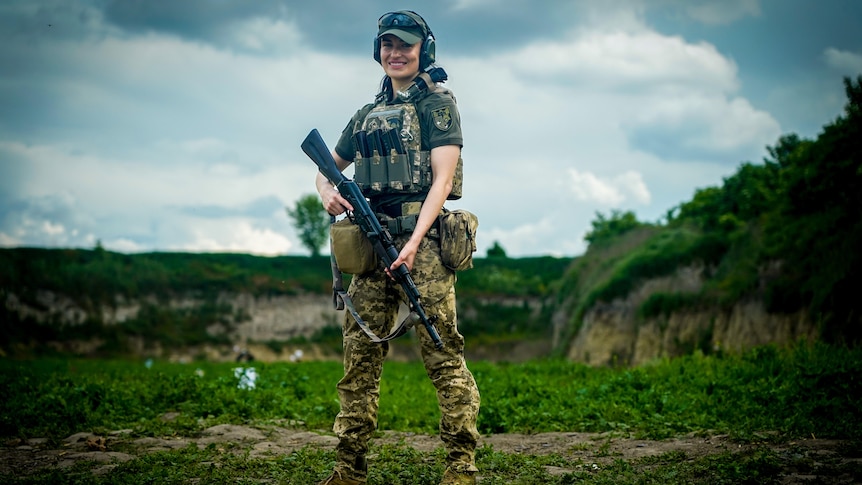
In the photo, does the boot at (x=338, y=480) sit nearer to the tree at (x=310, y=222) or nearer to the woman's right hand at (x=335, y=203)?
the woman's right hand at (x=335, y=203)

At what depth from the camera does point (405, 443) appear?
792 centimetres

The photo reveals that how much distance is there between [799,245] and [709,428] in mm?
14302

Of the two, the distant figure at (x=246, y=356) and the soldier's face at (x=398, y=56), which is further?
the distant figure at (x=246, y=356)

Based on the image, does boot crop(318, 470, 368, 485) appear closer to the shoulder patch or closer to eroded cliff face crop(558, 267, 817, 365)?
the shoulder patch

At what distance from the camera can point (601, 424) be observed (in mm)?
8859

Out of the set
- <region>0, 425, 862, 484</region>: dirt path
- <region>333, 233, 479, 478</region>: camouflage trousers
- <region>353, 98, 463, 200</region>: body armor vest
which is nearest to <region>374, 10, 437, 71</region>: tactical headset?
<region>353, 98, 463, 200</region>: body armor vest

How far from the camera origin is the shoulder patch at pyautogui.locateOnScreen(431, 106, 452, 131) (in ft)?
18.4

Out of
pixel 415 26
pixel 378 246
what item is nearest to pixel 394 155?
pixel 378 246

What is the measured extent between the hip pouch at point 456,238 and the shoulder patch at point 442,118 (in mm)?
565

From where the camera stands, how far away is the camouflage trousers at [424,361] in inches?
219

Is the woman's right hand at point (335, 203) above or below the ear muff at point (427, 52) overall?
below

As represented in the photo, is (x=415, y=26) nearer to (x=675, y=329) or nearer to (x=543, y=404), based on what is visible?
(x=543, y=404)

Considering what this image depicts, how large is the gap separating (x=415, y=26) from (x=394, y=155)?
896 millimetres

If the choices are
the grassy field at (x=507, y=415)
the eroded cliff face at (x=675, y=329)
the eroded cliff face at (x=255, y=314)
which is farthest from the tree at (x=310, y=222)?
the grassy field at (x=507, y=415)
